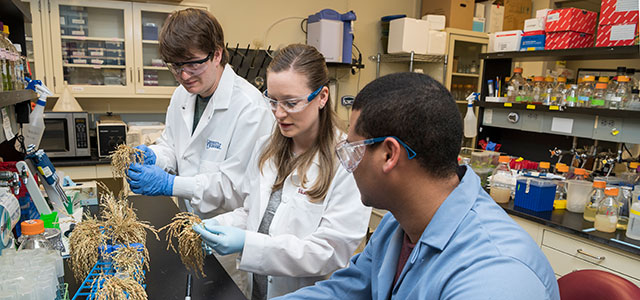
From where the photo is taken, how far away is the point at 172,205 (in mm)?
2125

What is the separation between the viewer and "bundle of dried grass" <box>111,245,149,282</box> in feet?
3.69

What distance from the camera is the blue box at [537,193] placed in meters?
2.49

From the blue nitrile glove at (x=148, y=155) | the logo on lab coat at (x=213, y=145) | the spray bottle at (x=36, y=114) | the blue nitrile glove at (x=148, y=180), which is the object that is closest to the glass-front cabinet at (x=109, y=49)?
the spray bottle at (x=36, y=114)

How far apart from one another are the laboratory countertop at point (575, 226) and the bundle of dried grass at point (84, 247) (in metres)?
2.24

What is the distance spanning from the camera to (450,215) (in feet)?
2.89

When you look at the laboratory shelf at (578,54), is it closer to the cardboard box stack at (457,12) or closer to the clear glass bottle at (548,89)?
the clear glass bottle at (548,89)

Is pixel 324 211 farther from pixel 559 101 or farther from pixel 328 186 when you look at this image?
pixel 559 101

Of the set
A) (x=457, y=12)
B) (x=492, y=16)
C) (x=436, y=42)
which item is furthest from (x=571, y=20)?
(x=492, y=16)

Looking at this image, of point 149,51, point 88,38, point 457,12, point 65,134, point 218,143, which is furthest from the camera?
point 457,12

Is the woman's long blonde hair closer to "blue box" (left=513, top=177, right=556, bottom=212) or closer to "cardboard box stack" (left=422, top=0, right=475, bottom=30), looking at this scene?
"blue box" (left=513, top=177, right=556, bottom=212)

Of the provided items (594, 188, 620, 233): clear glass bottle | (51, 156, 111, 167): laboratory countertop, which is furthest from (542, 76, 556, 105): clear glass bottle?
(51, 156, 111, 167): laboratory countertop

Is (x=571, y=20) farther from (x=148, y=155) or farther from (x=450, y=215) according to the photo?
(x=148, y=155)

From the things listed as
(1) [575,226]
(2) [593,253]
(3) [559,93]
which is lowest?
(2) [593,253]

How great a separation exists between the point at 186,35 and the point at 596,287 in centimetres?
168
